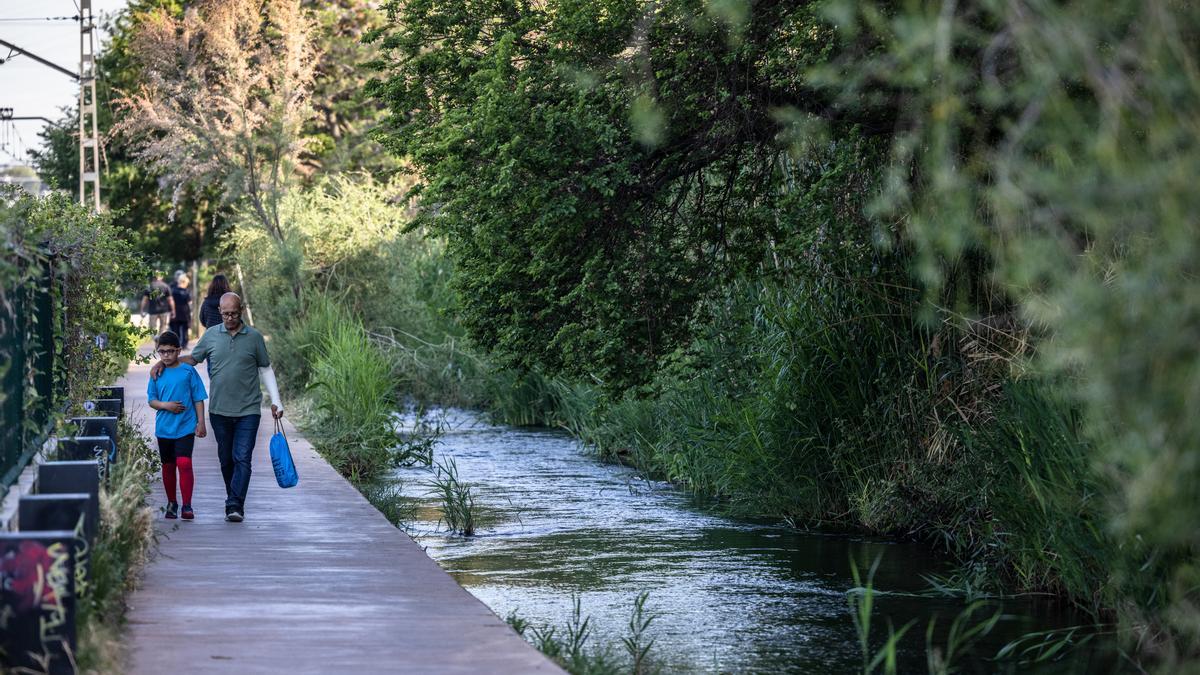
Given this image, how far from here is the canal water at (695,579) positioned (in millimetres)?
9529

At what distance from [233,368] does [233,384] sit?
0.12 metres

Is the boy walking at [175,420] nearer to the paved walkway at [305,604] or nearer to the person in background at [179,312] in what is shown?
the paved walkway at [305,604]

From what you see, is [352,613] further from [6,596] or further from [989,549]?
[989,549]

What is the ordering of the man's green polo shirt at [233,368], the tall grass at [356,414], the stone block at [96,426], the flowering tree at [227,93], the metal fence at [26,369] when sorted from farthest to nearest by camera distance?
the flowering tree at [227,93], the tall grass at [356,414], the man's green polo shirt at [233,368], the stone block at [96,426], the metal fence at [26,369]

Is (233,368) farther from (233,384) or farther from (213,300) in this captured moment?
(213,300)

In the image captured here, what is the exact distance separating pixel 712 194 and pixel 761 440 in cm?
241

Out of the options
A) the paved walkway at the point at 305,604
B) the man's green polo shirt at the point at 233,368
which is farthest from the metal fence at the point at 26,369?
the man's green polo shirt at the point at 233,368

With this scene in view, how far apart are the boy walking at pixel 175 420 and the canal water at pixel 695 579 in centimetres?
204

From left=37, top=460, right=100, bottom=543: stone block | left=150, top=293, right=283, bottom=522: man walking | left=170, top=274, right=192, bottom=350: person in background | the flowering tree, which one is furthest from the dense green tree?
the flowering tree

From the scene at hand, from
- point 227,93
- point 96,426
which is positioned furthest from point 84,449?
point 227,93

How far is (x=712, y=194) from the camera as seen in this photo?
13164mm

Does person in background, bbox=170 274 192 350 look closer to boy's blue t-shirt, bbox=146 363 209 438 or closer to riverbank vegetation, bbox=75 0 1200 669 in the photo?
riverbank vegetation, bbox=75 0 1200 669

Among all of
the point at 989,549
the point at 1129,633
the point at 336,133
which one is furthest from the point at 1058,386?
the point at 336,133

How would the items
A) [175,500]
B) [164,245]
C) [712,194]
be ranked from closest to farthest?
[175,500] → [712,194] → [164,245]
